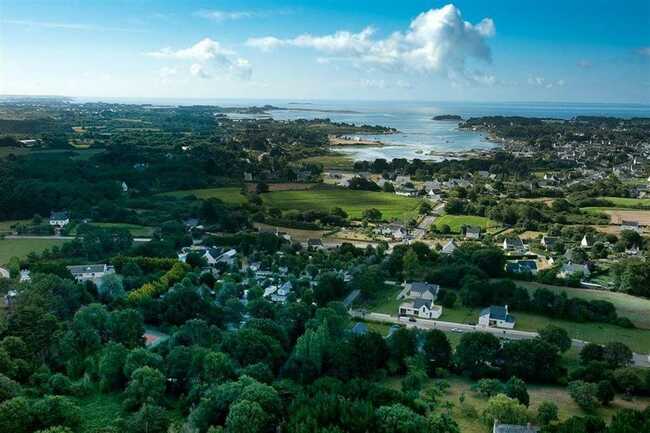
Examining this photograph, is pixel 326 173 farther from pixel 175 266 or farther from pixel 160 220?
pixel 175 266

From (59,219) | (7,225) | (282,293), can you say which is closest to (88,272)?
(282,293)

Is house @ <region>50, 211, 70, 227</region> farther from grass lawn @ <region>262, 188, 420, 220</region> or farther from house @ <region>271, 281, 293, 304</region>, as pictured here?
house @ <region>271, 281, 293, 304</region>

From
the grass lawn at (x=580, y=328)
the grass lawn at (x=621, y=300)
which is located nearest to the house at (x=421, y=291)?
the grass lawn at (x=580, y=328)

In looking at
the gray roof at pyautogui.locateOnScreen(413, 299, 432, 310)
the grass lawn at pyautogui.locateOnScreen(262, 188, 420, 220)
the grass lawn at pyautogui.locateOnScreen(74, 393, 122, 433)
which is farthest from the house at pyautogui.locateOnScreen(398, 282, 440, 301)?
the grass lawn at pyautogui.locateOnScreen(262, 188, 420, 220)

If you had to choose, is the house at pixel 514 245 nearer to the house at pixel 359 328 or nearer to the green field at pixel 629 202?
the house at pixel 359 328

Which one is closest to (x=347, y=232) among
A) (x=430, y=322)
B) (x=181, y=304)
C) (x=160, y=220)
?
(x=160, y=220)

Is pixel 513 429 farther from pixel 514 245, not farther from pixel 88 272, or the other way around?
pixel 514 245
